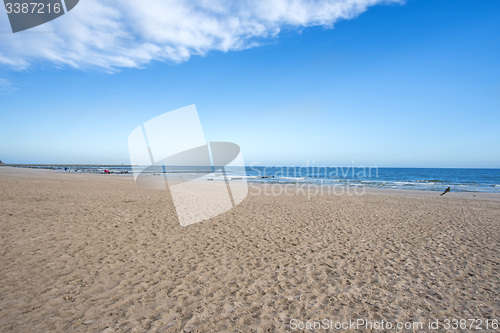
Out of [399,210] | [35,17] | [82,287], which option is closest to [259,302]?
[82,287]

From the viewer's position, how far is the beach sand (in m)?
3.64

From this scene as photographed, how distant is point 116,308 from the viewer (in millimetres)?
3744

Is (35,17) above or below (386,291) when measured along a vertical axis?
above

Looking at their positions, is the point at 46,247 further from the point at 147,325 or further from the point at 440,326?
the point at 440,326

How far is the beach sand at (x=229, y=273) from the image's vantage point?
3.64 metres

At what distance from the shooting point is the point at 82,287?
432cm

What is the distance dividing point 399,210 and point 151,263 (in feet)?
43.2

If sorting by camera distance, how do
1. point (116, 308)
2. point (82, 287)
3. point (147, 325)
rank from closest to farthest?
point (147, 325) → point (116, 308) → point (82, 287)

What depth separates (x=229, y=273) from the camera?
505cm

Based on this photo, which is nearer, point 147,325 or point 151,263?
point 147,325

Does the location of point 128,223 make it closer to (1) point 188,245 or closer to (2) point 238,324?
(1) point 188,245

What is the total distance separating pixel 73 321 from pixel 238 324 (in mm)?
2352

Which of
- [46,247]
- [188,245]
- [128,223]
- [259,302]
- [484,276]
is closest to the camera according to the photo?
[259,302]

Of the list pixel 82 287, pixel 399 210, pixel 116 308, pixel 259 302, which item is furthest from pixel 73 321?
pixel 399 210
